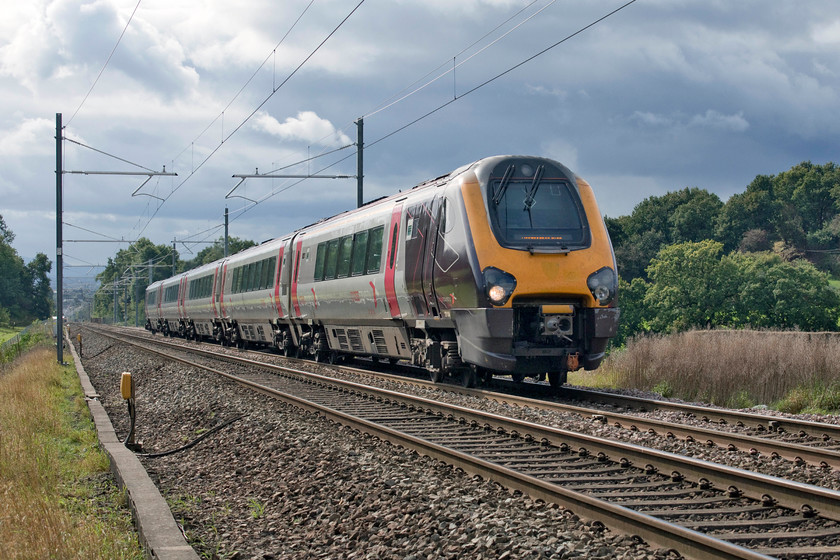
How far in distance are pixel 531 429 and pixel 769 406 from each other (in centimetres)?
477

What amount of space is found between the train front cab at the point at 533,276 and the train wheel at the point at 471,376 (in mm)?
731

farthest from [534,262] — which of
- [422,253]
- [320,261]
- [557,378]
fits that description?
[320,261]

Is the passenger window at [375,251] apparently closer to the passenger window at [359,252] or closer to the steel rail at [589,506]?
the passenger window at [359,252]

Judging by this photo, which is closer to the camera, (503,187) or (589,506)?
(589,506)

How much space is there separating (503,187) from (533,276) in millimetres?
1439

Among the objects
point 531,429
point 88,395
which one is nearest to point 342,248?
point 88,395

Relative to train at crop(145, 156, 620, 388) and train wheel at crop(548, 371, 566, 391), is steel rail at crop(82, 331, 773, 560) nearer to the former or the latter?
train at crop(145, 156, 620, 388)

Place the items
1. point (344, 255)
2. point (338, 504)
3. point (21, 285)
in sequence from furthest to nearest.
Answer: point (21, 285), point (344, 255), point (338, 504)

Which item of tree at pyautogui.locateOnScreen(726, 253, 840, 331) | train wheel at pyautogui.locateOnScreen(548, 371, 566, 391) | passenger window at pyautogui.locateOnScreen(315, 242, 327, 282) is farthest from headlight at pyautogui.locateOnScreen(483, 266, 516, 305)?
tree at pyautogui.locateOnScreen(726, 253, 840, 331)

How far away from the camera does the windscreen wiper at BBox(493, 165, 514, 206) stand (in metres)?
12.2

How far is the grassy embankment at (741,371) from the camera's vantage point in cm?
1145

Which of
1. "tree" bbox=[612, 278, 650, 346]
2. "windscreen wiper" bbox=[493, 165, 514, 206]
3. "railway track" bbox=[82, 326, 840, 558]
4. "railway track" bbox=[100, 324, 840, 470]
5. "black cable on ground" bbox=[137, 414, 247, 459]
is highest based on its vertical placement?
"windscreen wiper" bbox=[493, 165, 514, 206]

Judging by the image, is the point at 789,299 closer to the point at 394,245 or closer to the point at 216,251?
the point at 394,245

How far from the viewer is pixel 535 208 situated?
1252cm
